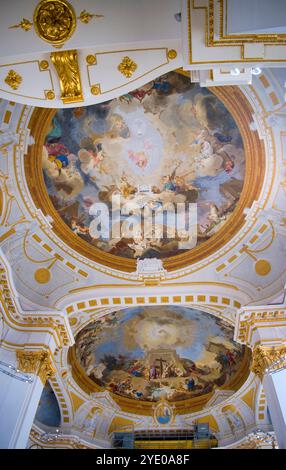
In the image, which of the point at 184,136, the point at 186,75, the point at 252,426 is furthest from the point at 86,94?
the point at 252,426

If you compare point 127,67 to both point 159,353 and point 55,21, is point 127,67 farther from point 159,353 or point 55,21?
point 159,353

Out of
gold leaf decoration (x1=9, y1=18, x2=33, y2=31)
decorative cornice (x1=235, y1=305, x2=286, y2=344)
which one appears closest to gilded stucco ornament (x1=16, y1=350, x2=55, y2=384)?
decorative cornice (x1=235, y1=305, x2=286, y2=344)

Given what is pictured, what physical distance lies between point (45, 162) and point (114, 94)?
5.81 meters

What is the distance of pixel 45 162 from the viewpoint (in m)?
14.5

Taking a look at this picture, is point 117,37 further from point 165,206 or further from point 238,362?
point 238,362

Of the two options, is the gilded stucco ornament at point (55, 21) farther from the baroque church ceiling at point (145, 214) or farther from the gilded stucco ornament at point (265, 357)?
the gilded stucco ornament at point (265, 357)

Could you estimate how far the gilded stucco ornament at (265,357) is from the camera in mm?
13000

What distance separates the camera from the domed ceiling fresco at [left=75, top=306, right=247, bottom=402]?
18.0 m

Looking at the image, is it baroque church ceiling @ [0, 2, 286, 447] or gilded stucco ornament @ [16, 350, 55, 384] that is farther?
baroque church ceiling @ [0, 2, 286, 447]

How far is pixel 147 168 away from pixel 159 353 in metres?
8.35

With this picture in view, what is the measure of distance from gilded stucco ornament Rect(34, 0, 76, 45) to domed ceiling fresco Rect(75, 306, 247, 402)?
11.7 m

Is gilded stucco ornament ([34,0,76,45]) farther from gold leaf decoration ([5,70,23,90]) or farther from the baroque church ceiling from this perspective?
the baroque church ceiling

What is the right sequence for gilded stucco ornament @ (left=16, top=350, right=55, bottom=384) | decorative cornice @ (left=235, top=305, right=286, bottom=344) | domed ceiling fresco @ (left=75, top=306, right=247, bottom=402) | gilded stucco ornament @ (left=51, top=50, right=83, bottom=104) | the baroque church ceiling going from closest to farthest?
1. gilded stucco ornament @ (left=51, top=50, right=83, bottom=104)
2. gilded stucco ornament @ (left=16, top=350, right=55, bottom=384)
3. the baroque church ceiling
4. decorative cornice @ (left=235, top=305, right=286, bottom=344)
5. domed ceiling fresco @ (left=75, top=306, right=247, bottom=402)

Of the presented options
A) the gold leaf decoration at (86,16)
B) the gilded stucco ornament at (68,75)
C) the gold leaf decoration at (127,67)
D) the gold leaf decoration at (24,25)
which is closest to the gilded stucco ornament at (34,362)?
the gilded stucco ornament at (68,75)
